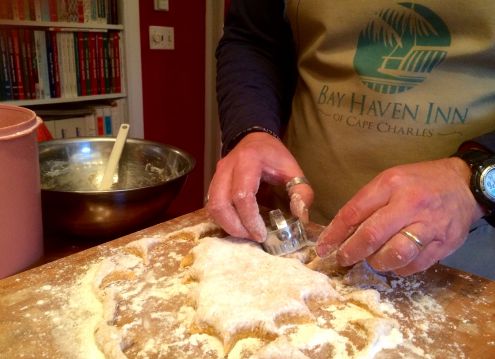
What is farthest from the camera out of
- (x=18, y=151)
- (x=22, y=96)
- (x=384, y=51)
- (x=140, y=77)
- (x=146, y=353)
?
(x=140, y=77)

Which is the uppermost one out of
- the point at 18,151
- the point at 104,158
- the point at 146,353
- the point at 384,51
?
the point at 384,51

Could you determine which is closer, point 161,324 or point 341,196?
point 161,324

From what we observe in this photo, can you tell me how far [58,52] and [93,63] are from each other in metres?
0.16

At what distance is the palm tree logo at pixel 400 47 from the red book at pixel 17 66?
1.51 meters

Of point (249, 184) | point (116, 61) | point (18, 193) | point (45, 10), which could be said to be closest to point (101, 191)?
point (18, 193)

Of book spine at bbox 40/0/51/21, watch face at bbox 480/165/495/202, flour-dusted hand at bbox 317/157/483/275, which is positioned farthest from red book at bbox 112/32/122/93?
watch face at bbox 480/165/495/202

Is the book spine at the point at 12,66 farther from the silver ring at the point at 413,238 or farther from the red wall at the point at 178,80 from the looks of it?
the silver ring at the point at 413,238

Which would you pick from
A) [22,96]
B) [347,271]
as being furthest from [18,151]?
[22,96]

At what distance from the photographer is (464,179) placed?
2.25 ft

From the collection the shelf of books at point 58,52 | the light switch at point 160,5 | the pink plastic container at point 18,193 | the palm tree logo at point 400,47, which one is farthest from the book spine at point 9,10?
the palm tree logo at point 400,47

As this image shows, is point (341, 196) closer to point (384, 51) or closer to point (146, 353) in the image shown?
point (384, 51)

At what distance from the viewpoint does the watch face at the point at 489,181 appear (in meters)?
0.66

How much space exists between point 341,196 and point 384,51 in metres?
0.32

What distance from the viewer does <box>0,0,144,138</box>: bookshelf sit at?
1.82m
